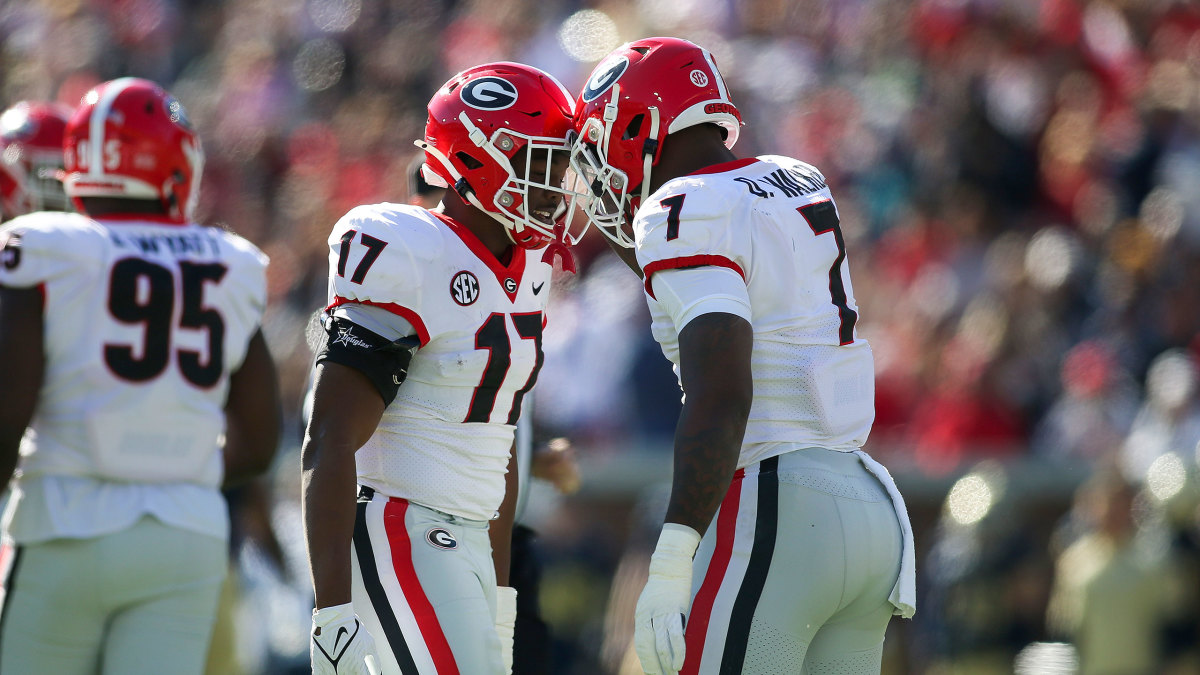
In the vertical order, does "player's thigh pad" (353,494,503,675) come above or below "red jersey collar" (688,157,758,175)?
below

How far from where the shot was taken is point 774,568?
3246 millimetres

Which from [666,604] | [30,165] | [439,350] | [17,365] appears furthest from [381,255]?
[30,165]

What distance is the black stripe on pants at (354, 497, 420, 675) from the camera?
3.42 metres

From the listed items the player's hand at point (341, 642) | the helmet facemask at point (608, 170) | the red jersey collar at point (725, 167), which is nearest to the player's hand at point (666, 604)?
the player's hand at point (341, 642)

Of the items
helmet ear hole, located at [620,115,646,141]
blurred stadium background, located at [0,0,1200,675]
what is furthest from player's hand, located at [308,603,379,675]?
blurred stadium background, located at [0,0,1200,675]

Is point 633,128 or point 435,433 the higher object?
point 633,128

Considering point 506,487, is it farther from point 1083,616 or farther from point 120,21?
point 120,21

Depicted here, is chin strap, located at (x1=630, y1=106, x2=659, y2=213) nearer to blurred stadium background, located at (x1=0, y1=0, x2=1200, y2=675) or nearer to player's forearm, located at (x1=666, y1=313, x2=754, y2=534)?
player's forearm, located at (x1=666, y1=313, x2=754, y2=534)

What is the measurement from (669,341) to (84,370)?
150 centimetres

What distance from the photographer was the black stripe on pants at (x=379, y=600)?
11.2 feet

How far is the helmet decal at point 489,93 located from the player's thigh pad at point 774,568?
1200mm

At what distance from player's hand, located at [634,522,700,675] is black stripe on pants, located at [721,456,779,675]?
6.4 inches

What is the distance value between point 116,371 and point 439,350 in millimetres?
874

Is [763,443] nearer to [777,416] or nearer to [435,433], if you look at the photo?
[777,416]
